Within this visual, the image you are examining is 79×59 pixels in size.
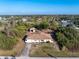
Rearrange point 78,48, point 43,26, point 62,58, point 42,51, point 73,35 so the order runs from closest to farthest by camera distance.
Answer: point 62,58 < point 42,51 < point 78,48 < point 73,35 < point 43,26

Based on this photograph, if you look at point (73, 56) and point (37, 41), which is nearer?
point (73, 56)

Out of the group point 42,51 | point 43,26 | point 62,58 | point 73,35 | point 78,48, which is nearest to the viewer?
point 62,58

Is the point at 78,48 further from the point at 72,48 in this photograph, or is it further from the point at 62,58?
the point at 62,58

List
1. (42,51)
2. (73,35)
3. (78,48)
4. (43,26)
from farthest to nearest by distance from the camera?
(43,26) < (73,35) < (78,48) < (42,51)

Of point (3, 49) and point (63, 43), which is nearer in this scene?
point (3, 49)

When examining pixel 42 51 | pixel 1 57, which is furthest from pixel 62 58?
pixel 1 57

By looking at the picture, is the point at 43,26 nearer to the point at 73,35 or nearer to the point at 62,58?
the point at 73,35

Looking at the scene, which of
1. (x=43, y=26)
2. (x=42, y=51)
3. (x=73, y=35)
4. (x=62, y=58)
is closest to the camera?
(x=62, y=58)

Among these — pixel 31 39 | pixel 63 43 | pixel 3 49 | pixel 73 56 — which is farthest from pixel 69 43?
pixel 3 49

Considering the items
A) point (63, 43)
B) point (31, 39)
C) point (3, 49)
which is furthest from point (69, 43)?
point (3, 49)
